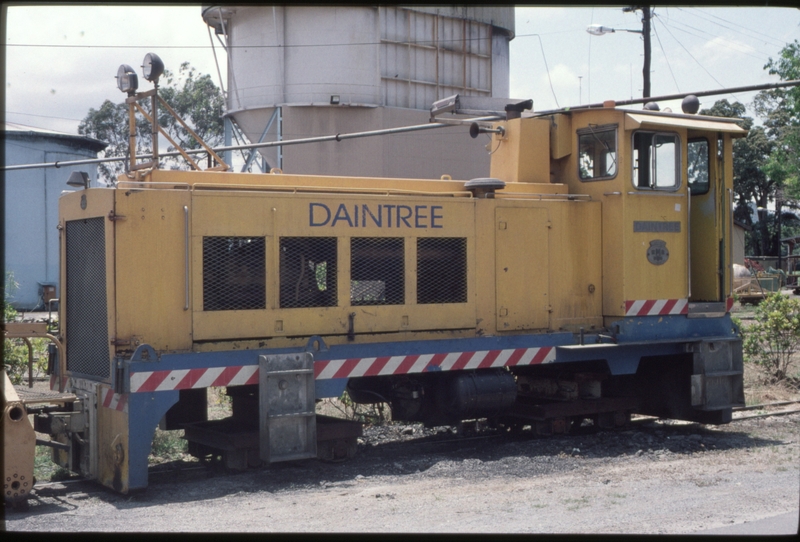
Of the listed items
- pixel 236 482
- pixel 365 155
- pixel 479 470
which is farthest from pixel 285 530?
pixel 365 155

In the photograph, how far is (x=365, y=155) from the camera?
84.1 ft

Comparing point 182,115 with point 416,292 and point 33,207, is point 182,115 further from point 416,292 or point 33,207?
point 416,292

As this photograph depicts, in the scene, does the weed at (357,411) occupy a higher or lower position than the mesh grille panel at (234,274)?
lower

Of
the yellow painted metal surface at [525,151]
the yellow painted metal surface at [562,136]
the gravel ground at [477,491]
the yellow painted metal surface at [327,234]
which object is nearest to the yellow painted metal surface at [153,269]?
the yellow painted metal surface at [327,234]

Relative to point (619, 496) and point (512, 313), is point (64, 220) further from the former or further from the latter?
point (619, 496)

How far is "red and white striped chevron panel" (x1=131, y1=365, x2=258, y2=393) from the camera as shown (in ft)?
23.6

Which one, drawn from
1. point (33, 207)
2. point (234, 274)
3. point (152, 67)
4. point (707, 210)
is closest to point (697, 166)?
point (707, 210)

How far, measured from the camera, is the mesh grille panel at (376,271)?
8.48 m

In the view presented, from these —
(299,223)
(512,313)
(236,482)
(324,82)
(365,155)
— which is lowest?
(236,482)

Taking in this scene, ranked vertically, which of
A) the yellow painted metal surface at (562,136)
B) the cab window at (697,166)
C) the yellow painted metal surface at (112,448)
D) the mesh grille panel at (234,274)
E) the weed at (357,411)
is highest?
the yellow painted metal surface at (562,136)

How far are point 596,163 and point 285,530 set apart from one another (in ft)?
19.4

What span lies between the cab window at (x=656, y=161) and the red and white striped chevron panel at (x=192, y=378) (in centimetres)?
491

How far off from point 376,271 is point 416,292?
0.51 m

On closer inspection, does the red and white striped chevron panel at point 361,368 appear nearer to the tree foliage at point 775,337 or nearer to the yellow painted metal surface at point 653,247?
the yellow painted metal surface at point 653,247
